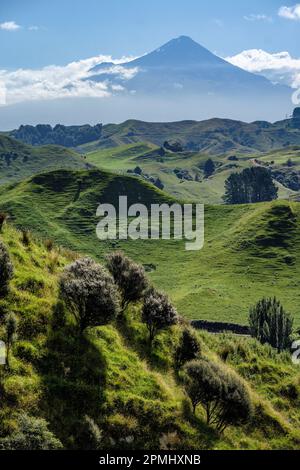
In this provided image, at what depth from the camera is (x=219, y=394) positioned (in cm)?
2844

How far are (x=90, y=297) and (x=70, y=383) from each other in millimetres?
5360

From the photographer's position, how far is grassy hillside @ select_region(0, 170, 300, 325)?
96.3 meters

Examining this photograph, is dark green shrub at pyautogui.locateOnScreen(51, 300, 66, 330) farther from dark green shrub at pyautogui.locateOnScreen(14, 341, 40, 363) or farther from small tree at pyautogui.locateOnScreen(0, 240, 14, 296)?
small tree at pyautogui.locateOnScreen(0, 240, 14, 296)

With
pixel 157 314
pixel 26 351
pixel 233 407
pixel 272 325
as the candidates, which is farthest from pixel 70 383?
pixel 272 325

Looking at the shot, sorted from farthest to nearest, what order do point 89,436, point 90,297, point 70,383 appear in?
point 90,297 < point 70,383 < point 89,436

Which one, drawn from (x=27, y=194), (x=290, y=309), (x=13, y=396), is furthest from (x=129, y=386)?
(x=27, y=194)

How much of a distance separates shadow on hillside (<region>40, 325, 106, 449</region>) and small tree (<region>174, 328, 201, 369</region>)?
23.4 ft

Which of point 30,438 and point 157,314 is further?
point 157,314

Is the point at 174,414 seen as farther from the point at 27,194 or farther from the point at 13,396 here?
the point at 27,194

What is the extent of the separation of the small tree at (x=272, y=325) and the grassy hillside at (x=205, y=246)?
14.9 m

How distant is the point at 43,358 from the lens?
2750cm

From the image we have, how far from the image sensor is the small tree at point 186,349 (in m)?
34.5

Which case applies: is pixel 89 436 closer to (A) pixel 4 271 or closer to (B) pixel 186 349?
(A) pixel 4 271

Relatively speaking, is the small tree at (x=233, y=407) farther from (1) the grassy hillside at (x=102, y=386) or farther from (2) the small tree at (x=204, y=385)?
(1) the grassy hillside at (x=102, y=386)
